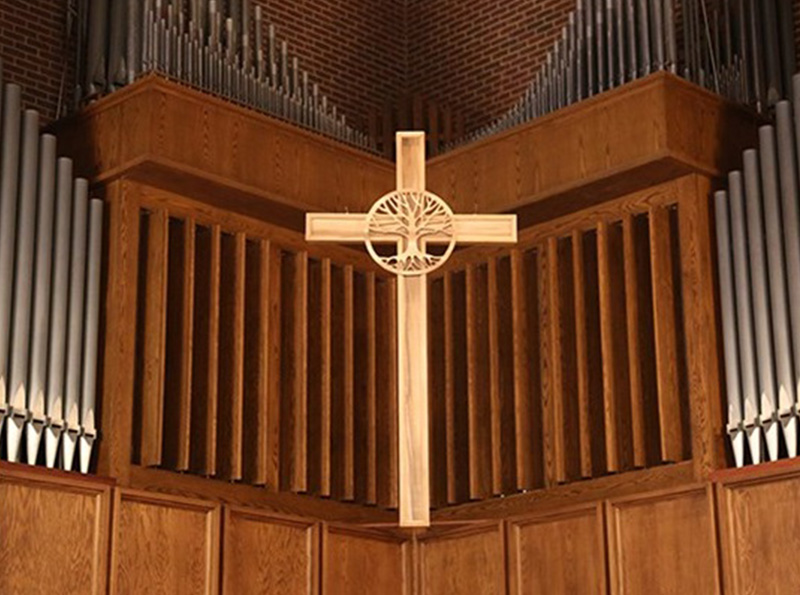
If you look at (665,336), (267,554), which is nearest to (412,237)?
(665,336)

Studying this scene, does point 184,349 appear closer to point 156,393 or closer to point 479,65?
point 156,393

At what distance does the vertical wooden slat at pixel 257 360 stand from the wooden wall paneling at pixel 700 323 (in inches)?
105

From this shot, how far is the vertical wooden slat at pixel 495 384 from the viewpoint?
12.6 metres

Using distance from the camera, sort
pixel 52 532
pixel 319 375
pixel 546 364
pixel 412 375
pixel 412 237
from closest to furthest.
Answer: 1. pixel 412 375
2. pixel 412 237
3. pixel 52 532
4. pixel 546 364
5. pixel 319 375

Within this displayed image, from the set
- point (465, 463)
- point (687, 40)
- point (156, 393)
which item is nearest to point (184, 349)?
point (156, 393)

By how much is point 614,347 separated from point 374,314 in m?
1.88

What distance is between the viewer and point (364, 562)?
12.7 meters

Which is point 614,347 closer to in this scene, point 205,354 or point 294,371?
point 294,371

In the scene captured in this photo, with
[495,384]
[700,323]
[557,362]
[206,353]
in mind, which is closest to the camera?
[700,323]

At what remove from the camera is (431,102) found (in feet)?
50.2

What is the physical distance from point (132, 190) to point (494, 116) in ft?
13.0

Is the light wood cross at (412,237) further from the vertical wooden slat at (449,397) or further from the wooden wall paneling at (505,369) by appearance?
the vertical wooden slat at (449,397)

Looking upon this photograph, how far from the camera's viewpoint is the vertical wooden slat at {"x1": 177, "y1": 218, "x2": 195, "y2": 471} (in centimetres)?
1195

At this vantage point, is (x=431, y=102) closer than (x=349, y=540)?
No
